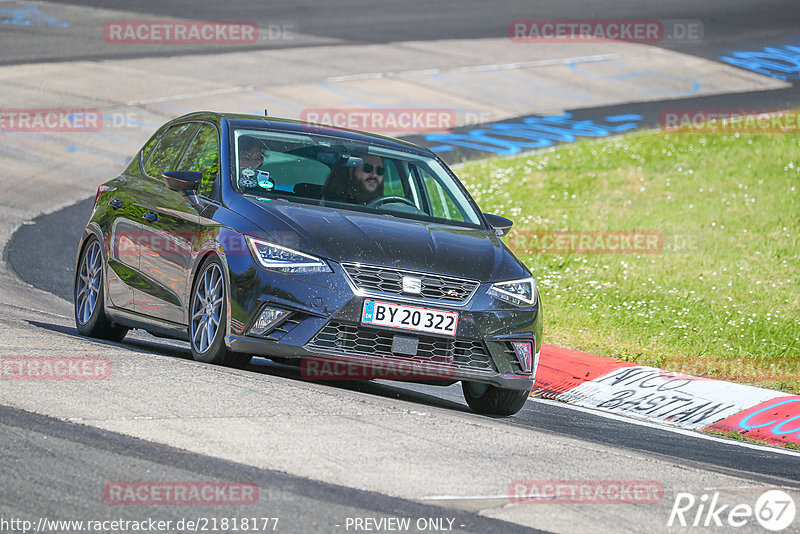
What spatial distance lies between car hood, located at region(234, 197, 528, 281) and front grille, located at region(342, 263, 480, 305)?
4 centimetres

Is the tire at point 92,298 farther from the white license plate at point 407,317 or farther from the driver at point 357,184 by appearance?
the white license plate at point 407,317

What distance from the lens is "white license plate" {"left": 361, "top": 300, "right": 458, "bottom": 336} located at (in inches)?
296

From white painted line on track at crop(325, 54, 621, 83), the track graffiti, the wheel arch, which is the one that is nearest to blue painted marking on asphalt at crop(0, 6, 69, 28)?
white painted line on track at crop(325, 54, 621, 83)

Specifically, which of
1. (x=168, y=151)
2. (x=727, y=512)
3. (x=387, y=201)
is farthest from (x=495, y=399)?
(x=168, y=151)

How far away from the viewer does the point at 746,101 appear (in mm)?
25672

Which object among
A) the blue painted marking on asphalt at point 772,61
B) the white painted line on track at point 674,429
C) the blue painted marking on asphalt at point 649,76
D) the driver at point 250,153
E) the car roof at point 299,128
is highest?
the blue painted marking on asphalt at point 772,61

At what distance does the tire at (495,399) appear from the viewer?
8367 millimetres

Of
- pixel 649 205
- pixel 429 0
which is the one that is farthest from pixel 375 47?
pixel 649 205

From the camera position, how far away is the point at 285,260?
300 inches

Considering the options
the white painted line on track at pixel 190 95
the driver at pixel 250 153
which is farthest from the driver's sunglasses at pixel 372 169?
the white painted line on track at pixel 190 95

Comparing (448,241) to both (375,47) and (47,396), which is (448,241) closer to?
(47,396)

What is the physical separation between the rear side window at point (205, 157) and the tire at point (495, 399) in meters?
2.20

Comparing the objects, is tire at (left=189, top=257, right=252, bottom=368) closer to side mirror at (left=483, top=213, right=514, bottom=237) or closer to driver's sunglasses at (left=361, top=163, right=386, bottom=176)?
driver's sunglasses at (left=361, top=163, right=386, bottom=176)

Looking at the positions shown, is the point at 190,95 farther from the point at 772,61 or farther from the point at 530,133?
the point at 772,61
